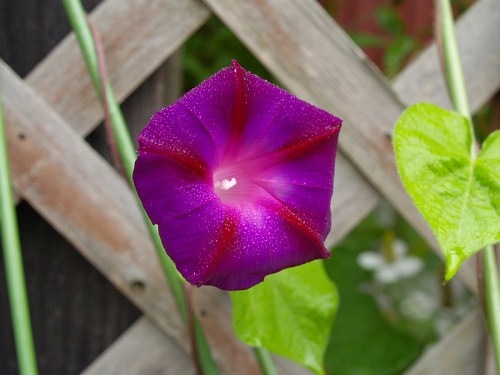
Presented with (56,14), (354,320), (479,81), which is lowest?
(354,320)

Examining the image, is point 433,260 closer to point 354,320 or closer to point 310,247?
point 354,320

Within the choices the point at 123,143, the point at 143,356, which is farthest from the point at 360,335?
the point at 123,143

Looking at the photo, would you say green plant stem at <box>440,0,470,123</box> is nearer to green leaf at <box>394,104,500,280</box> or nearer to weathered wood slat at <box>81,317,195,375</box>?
green leaf at <box>394,104,500,280</box>

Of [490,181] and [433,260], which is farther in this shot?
[433,260]

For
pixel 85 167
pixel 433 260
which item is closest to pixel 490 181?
pixel 85 167

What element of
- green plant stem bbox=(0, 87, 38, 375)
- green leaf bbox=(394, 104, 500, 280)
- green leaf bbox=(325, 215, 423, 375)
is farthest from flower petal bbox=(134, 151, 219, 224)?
green leaf bbox=(325, 215, 423, 375)

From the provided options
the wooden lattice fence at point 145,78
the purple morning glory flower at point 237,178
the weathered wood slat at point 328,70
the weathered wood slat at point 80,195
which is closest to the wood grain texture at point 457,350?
the wooden lattice fence at point 145,78

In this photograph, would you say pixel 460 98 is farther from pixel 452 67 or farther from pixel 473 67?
pixel 473 67
